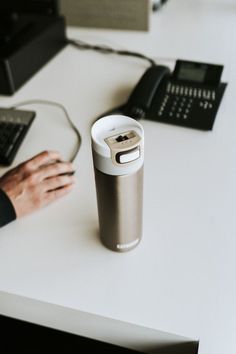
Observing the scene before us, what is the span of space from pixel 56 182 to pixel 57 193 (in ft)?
0.07

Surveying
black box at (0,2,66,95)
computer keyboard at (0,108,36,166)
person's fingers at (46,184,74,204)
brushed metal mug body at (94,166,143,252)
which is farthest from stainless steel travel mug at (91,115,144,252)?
black box at (0,2,66,95)

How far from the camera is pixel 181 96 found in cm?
95

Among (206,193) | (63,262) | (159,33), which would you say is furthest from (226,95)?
(63,262)

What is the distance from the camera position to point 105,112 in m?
0.98

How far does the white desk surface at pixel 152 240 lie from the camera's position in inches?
22.0

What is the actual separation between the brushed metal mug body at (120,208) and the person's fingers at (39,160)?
215 millimetres

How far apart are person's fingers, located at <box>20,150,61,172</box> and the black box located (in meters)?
0.39

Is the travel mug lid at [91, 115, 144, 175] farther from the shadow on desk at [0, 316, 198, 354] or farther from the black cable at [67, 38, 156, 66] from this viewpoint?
the black cable at [67, 38, 156, 66]

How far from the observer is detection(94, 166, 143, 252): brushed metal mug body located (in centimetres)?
54

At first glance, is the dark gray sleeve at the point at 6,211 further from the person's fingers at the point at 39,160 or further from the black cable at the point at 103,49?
the black cable at the point at 103,49

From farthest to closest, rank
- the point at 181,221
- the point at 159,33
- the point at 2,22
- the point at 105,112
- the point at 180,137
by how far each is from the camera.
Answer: the point at 159,33, the point at 2,22, the point at 105,112, the point at 180,137, the point at 181,221

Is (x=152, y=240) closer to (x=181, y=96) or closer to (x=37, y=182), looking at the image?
(x=37, y=182)

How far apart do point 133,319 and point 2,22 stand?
1.01 metres

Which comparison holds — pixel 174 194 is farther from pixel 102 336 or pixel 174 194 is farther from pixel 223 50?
pixel 223 50
